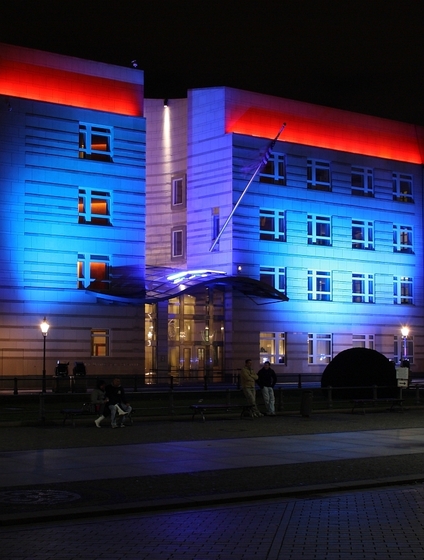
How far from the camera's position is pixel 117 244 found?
186 ft

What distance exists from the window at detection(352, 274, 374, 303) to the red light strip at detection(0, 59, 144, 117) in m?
20.9

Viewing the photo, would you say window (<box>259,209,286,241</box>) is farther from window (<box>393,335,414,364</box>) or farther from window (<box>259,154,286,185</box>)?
window (<box>393,335,414,364</box>)

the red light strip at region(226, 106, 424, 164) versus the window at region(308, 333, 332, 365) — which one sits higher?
the red light strip at region(226, 106, 424, 164)

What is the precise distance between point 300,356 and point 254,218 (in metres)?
10.2

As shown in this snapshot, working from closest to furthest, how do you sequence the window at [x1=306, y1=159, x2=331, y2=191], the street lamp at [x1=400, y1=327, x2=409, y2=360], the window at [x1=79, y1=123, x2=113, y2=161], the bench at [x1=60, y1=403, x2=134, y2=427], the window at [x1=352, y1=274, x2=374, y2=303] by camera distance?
the bench at [x1=60, y1=403, x2=134, y2=427], the window at [x1=79, y1=123, x2=113, y2=161], the window at [x1=306, y1=159, x2=331, y2=191], the window at [x1=352, y1=274, x2=374, y2=303], the street lamp at [x1=400, y1=327, x2=409, y2=360]

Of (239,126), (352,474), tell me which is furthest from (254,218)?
(352,474)

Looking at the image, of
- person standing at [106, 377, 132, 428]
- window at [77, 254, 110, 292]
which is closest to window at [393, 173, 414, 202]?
window at [77, 254, 110, 292]

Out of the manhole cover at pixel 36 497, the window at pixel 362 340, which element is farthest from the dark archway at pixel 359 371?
the window at pixel 362 340

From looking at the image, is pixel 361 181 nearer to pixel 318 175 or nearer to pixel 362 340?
pixel 318 175

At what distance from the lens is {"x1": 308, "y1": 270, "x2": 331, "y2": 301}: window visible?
6506cm

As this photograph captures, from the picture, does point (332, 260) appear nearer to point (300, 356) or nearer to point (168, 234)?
point (300, 356)

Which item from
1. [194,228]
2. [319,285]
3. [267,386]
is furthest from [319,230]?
[267,386]

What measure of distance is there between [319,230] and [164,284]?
13.7 metres

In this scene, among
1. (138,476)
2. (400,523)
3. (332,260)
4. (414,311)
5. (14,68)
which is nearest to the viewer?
(400,523)
